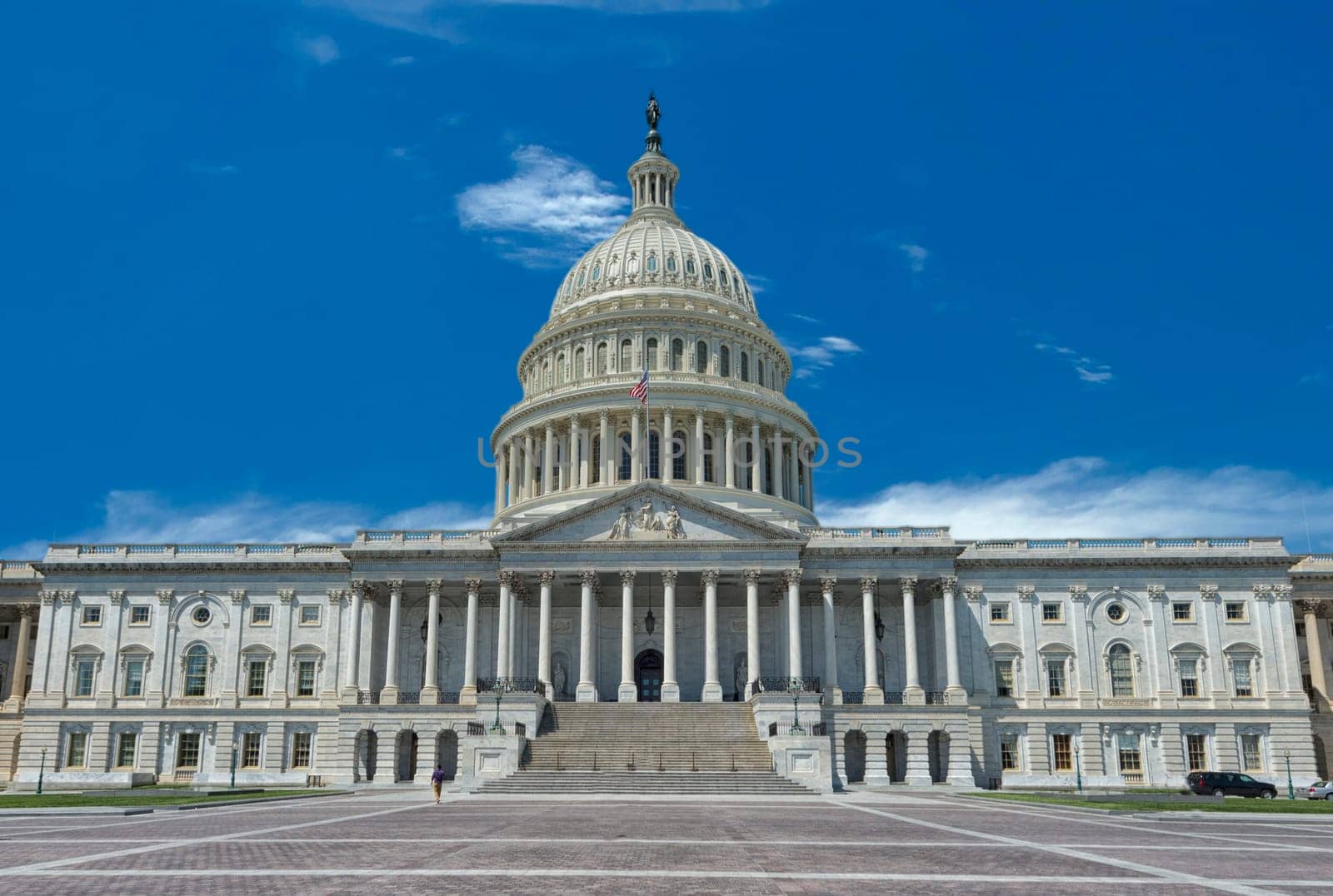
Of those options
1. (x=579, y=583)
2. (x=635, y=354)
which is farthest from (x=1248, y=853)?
(x=635, y=354)

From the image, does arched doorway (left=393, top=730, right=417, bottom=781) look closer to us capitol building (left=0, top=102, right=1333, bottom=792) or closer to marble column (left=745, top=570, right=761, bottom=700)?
us capitol building (left=0, top=102, right=1333, bottom=792)

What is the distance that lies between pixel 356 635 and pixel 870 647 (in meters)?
29.9

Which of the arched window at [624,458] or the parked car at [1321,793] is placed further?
the arched window at [624,458]

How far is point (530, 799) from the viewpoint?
42.7 metres

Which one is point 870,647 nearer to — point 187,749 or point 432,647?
point 432,647

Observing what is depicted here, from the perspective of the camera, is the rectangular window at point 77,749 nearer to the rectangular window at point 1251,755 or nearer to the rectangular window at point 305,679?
the rectangular window at point 305,679

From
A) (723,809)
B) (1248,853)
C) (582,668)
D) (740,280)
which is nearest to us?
(1248,853)

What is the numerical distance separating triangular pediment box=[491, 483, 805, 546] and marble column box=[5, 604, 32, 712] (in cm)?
3392

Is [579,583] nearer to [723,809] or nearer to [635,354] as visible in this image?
[635,354]

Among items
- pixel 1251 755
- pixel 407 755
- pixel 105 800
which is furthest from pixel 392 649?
pixel 1251 755

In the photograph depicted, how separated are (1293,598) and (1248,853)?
59.8 m

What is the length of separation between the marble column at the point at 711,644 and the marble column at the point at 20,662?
4418 centimetres

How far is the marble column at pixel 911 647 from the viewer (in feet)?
213

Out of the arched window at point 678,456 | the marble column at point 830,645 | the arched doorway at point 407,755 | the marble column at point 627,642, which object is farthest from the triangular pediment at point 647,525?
the arched window at point 678,456
